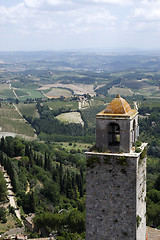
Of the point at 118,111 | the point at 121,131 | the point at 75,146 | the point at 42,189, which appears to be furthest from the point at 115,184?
the point at 75,146

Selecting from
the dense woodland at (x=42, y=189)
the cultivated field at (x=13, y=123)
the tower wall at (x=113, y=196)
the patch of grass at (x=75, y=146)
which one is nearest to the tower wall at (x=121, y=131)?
the tower wall at (x=113, y=196)

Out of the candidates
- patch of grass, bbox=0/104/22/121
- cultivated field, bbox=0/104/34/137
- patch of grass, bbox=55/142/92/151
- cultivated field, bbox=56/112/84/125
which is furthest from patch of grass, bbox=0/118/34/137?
cultivated field, bbox=56/112/84/125

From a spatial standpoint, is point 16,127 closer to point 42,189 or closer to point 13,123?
point 13,123

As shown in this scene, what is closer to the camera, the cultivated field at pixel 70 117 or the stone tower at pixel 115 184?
the stone tower at pixel 115 184

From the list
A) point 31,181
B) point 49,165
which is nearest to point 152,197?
point 31,181

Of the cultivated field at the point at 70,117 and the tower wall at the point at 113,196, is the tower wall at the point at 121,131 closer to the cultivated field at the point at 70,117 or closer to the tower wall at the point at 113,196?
the tower wall at the point at 113,196

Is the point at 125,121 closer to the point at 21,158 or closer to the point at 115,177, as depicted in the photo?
the point at 115,177

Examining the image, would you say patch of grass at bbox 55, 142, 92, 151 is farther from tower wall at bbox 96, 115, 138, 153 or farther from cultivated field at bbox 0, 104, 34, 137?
tower wall at bbox 96, 115, 138, 153
